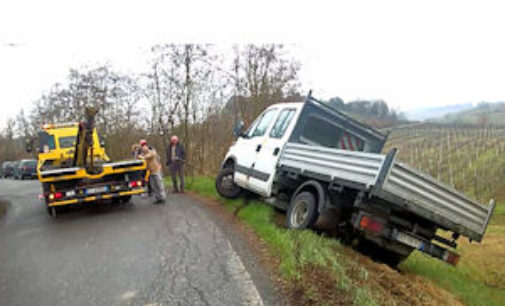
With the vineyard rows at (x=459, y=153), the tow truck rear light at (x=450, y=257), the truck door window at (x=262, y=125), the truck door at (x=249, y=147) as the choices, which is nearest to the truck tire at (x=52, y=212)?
the truck door at (x=249, y=147)

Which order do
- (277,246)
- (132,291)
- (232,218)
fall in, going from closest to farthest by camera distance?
(132,291)
(277,246)
(232,218)

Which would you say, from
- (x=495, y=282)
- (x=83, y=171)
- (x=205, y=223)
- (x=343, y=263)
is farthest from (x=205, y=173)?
(x=343, y=263)

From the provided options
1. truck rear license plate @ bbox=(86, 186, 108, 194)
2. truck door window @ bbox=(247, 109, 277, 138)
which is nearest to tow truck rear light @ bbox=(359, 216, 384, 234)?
truck door window @ bbox=(247, 109, 277, 138)

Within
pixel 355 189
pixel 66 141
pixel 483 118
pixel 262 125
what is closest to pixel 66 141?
pixel 66 141

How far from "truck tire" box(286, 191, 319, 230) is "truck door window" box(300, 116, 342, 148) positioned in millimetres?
1617

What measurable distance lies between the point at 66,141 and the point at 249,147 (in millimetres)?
5925

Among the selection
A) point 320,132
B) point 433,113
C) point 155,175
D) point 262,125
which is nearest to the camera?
point 320,132

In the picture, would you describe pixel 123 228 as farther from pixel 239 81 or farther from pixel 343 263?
pixel 239 81

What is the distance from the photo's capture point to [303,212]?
641 cm

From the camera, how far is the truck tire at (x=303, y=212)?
19.5 feet

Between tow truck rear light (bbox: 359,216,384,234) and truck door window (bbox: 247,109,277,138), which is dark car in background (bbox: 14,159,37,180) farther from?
tow truck rear light (bbox: 359,216,384,234)

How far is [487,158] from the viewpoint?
17.1 metres

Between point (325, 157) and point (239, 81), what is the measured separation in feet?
36.9

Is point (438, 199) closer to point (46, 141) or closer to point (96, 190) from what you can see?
point (96, 190)
